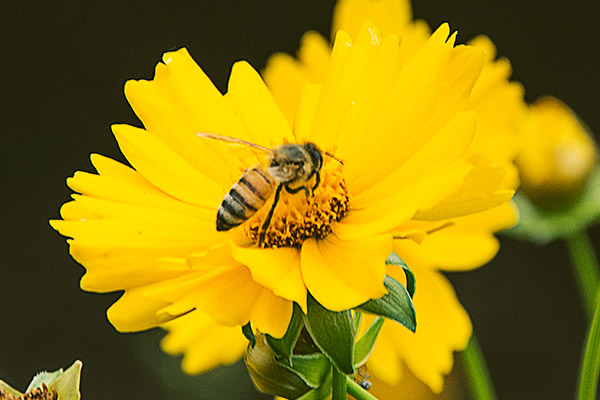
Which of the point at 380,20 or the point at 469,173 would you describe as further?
the point at 380,20

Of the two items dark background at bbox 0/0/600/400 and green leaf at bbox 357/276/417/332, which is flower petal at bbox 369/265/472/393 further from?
dark background at bbox 0/0/600/400

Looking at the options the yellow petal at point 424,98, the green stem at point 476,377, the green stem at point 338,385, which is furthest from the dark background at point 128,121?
the green stem at point 338,385

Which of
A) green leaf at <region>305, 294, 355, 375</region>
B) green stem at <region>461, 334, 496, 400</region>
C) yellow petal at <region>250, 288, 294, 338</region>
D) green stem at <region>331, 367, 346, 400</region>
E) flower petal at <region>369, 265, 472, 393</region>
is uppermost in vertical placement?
yellow petal at <region>250, 288, 294, 338</region>

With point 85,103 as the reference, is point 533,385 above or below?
below

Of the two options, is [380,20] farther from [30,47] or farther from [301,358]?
[30,47]

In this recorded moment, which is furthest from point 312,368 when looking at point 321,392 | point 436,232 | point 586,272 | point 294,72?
point 294,72

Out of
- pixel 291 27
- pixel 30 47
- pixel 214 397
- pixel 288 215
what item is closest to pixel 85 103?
pixel 30 47

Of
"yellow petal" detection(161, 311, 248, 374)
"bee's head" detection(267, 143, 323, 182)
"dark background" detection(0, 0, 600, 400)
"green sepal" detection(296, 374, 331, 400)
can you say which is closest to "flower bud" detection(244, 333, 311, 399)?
"green sepal" detection(296, 374, 331, 400)
